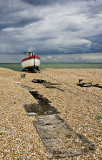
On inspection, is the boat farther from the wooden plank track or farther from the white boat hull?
the wooden plank track

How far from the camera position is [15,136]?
5.85 metres

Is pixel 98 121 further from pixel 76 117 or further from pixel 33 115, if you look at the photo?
pixel 33 115

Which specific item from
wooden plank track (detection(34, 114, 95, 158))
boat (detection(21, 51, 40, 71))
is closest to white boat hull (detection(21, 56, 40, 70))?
boat (detection(21, 51, 40, 71))

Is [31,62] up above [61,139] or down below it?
above

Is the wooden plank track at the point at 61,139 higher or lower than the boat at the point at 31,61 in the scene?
lower

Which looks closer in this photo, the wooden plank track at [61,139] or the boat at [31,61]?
the wooden plank track at [61,139]

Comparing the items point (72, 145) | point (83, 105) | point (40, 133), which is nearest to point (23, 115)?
point (40, 133)

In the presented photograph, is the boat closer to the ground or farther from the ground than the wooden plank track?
farther from the ground

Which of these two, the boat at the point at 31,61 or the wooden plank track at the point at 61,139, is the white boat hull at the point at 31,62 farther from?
the wooden plank track at the point at 61,139

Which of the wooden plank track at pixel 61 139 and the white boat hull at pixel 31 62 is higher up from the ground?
the white boat hull at pixel 31 62

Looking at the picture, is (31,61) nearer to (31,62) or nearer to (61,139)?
(31,62)

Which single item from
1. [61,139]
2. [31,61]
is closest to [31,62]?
[31,61]

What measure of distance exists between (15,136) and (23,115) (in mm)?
2339

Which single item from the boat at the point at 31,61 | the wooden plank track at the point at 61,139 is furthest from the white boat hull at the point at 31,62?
the wooden plank track at the point at 61,139
